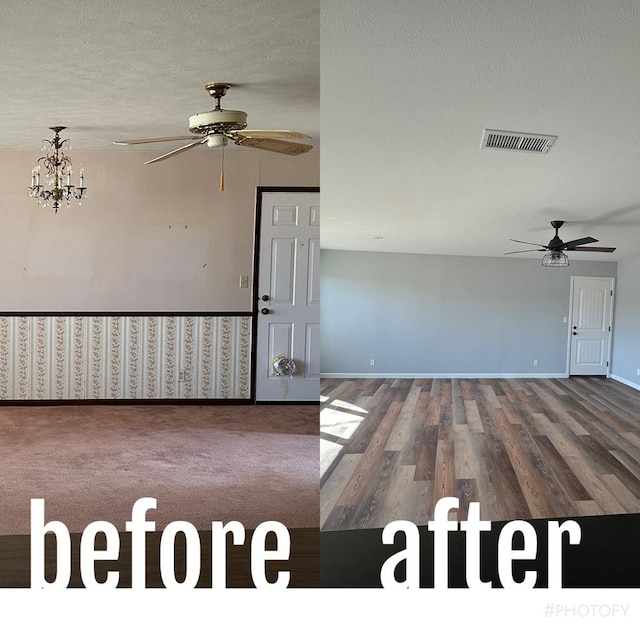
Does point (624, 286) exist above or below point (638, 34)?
below

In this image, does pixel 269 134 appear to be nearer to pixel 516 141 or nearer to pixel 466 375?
pixel 516 141

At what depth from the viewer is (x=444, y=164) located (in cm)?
303

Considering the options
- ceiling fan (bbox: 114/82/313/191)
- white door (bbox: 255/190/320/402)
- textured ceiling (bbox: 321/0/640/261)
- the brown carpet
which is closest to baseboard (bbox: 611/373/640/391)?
textured ceiling (bbox: 321/0/640/261)

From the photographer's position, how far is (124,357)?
4.40m

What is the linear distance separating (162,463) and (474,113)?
7.10 feet

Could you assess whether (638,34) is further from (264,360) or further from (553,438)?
(264,360)

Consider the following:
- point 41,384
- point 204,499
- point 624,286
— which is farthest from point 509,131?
point 41,384

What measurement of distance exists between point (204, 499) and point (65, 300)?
2433mm

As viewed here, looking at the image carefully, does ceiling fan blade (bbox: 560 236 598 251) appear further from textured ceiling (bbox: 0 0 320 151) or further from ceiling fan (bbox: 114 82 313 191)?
ceiling fan (bbox: 114 82 313 191)

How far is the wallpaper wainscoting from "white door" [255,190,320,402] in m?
0.14

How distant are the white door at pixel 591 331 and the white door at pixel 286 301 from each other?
1.73m

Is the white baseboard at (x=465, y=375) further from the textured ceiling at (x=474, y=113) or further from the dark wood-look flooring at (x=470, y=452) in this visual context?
the textured ceiling at (x=474, y=113)

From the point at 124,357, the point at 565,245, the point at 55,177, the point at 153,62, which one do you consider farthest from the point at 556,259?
the point at 55,177

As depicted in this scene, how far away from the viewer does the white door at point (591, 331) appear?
3287 mm
